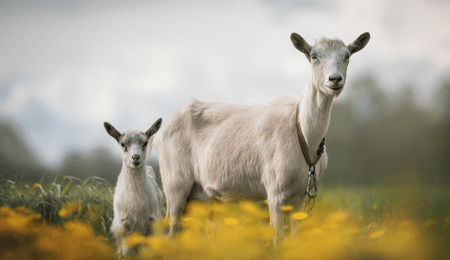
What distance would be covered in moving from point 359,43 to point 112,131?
11.5ft

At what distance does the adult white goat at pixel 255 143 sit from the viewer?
4199 millimetres

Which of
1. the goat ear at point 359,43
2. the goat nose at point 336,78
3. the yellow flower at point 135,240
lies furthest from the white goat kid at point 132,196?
the goat ear at point 359,43

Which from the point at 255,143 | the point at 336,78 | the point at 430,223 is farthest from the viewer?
the point at 255,143

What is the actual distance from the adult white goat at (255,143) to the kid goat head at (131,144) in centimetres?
83

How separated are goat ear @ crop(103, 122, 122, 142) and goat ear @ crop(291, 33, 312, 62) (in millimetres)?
2658

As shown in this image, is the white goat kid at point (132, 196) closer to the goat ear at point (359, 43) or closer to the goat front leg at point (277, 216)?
the goat front leg at point (277, 216)

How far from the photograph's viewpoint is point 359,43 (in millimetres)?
4473

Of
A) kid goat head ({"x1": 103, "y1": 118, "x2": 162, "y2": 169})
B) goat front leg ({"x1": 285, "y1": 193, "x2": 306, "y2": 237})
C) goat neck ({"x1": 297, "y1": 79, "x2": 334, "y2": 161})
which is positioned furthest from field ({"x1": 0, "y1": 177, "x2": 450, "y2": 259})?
kid goat head ({"x1": 103, "y1": 118, "x2": 162, "y2": 169})

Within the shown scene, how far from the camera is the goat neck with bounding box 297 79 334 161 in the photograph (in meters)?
4.23

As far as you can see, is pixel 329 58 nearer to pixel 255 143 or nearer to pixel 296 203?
pixel 255 143

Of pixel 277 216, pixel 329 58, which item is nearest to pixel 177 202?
pixel 277 216

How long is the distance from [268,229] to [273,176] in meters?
1.40

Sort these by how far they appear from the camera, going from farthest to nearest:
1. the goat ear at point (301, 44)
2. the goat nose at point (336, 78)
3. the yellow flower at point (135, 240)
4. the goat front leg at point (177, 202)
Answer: the goat front leg at point (177, 202) < the goat ear at point (301, 44) < the goat nose at point (336, 78) < the yellow flower at point (135, 240)

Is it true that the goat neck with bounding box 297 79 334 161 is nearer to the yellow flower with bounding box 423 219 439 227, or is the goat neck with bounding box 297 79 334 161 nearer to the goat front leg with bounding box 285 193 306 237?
the goat front leg with bounding box 285 193 306 237
